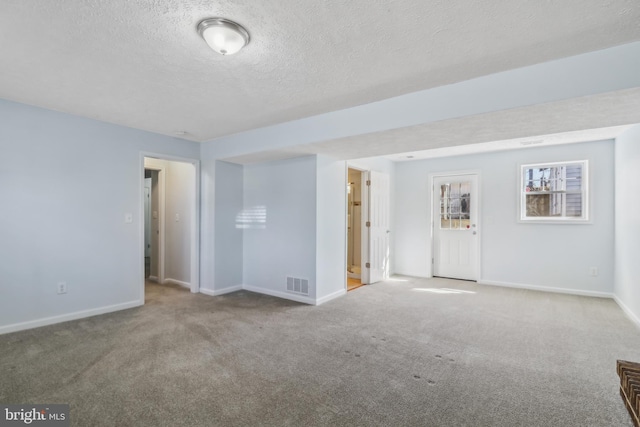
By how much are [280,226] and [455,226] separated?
139 inches

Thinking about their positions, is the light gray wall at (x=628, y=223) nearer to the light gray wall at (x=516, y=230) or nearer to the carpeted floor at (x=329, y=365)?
the light gray wall at (x=516, y=230)

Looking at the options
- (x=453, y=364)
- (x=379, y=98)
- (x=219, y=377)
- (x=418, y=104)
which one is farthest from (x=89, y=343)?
(x=418, y=104)

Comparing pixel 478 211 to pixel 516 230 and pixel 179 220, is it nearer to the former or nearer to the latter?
pixel 516 230

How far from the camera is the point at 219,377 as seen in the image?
2391mm

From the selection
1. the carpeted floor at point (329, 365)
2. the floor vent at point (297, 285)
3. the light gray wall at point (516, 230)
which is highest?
the light gray wall at point (516, 230)

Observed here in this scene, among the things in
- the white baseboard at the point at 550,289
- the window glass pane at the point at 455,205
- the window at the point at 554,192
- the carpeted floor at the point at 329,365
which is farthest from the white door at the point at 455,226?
the carpeted floor at the point at 329,365

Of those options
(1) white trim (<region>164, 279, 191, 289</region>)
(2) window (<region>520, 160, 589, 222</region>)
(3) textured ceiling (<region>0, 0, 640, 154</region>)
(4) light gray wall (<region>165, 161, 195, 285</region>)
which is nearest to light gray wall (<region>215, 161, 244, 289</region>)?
(4) light gray wall (<region>165, 161, 195, 285</region>)

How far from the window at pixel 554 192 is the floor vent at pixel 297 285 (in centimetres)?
394

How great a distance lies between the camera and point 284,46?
216 cm

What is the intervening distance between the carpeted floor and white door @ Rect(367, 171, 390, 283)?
1.57 metres

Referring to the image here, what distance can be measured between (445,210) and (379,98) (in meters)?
3.82

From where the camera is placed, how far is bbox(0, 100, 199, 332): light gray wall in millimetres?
3277

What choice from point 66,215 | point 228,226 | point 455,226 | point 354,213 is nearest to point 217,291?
point 228,226

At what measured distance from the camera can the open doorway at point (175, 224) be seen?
5012 mm
